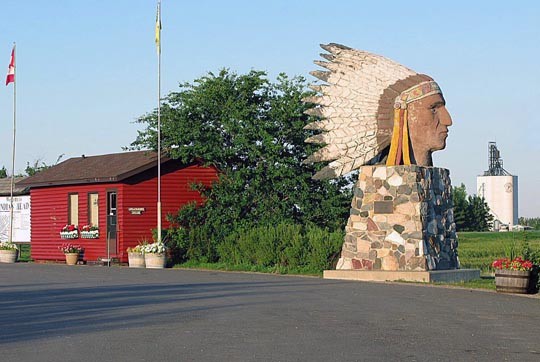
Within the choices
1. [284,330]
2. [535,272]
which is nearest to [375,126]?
[535,272]

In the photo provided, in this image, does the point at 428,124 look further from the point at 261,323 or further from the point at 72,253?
the point at 72,253

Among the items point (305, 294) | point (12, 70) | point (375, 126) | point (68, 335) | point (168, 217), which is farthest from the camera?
point (12, 70)

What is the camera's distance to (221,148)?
131 ft

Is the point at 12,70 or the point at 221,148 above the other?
the point at 12,70

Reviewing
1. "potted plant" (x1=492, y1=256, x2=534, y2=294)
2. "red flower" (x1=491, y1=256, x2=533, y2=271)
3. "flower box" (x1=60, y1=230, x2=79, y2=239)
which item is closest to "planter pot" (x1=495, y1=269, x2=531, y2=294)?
"potted plant" (x1=492, y1=256, x2=534, y2=294)

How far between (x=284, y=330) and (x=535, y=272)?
413 inches

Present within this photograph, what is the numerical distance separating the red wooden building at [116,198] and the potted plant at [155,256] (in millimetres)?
2817

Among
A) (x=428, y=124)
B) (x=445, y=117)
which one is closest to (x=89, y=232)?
(x=428, y=124)

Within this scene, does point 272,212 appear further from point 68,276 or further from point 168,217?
point 68,276

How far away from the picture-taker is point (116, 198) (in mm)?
40125

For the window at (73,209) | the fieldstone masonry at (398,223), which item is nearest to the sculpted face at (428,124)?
the fieldstone masonry at (398,223)

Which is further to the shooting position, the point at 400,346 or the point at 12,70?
the point at 12,70

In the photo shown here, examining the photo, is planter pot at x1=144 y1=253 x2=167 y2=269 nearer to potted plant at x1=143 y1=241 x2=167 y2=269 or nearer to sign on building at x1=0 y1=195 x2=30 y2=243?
potted plant at x1=143 y1=241 x2=167 y2=269

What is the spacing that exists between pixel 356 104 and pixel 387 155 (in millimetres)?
1883
